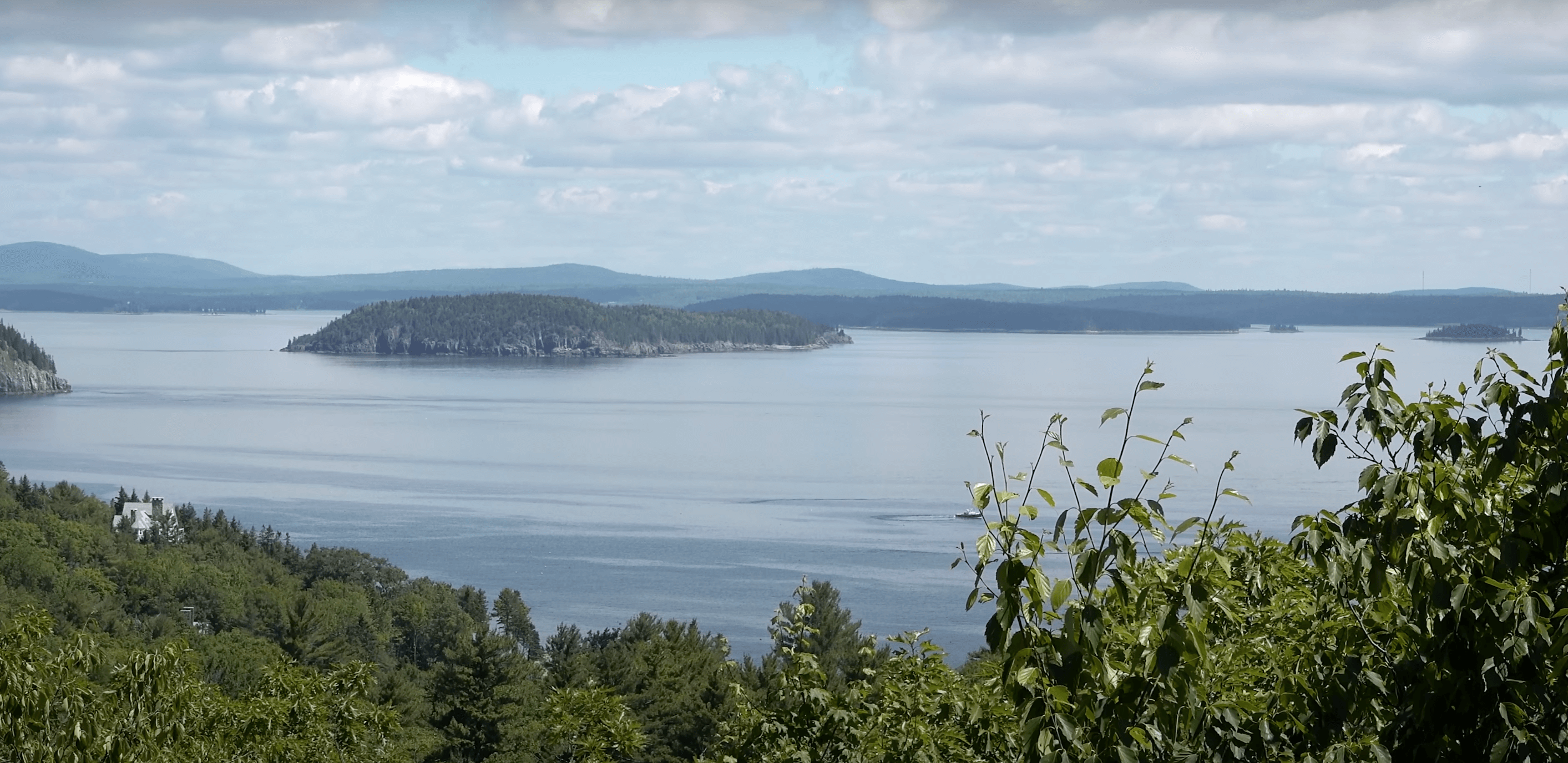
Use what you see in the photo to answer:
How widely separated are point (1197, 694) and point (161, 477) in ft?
268

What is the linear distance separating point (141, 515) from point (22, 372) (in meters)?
92.6

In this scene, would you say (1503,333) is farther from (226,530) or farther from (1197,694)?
(1197,694)

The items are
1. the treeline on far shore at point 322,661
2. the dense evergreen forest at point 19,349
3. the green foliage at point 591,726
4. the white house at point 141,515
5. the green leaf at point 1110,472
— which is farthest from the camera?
the dense evergreen forest at point 19,349

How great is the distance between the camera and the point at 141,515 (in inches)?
2399

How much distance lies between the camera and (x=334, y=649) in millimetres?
33125

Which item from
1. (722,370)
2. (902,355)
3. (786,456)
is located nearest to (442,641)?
(786,456)

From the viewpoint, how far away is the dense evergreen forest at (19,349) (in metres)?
142

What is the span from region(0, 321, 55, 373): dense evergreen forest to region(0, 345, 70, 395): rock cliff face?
0.49 ft

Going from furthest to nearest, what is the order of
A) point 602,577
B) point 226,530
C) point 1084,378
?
point 1084,378
point 226,530
point 602,577

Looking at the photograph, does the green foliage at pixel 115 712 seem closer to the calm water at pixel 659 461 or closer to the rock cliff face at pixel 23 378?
the calm water at pixel 659 461

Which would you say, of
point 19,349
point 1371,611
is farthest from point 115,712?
point 19,349

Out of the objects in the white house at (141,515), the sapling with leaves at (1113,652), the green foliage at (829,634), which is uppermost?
the sapling with leaves at (1113,652)

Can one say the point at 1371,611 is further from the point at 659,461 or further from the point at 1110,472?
the point at 659,461

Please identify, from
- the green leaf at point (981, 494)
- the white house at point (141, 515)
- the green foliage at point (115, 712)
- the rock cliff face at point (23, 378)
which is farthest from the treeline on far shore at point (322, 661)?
the rock cliff face at point (23, 378)
